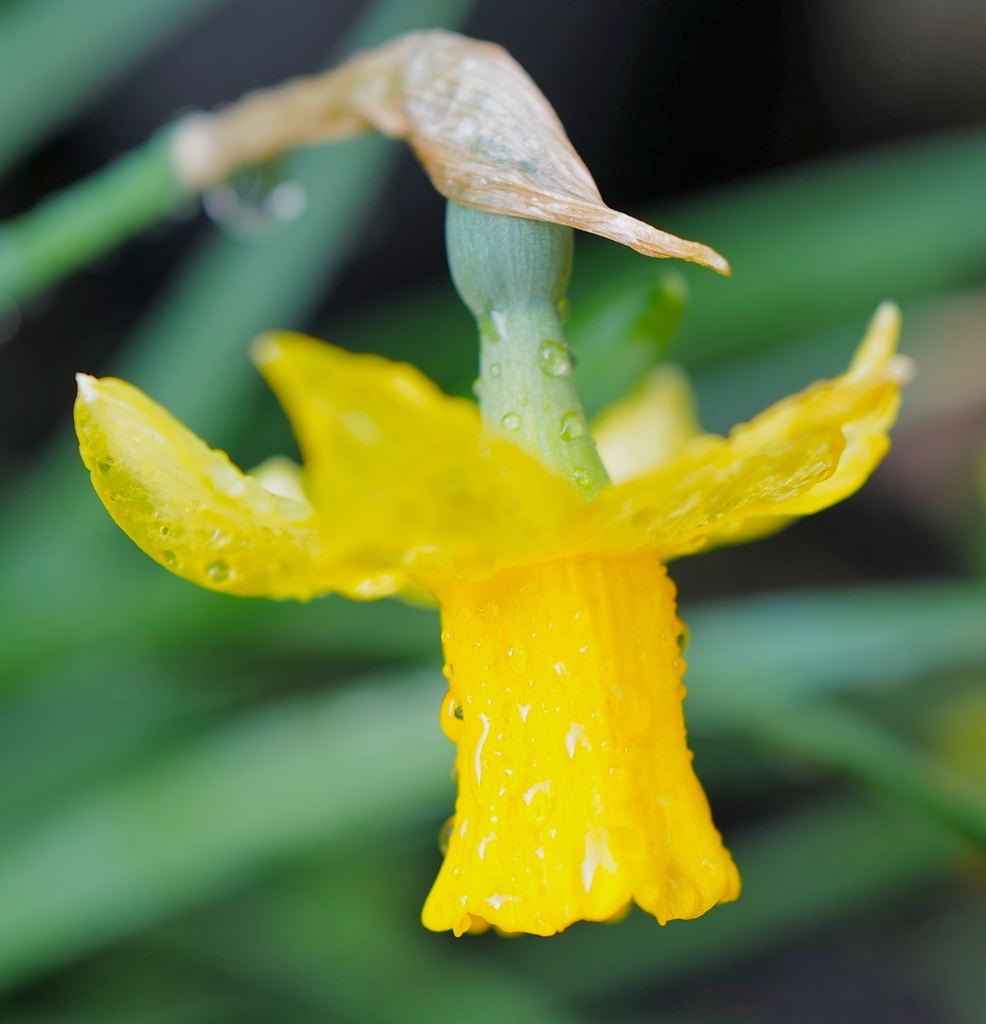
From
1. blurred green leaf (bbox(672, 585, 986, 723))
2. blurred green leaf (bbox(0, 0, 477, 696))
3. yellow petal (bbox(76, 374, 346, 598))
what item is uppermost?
yellow petal (bbox(76, 374, 346, 598))

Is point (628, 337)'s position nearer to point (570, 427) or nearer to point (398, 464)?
point (570, 427)

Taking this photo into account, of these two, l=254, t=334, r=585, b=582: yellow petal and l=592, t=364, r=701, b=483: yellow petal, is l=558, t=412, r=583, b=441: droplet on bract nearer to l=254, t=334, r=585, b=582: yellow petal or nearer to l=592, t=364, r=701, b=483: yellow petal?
l=254, t=334, r=585, b=582: yellow petal

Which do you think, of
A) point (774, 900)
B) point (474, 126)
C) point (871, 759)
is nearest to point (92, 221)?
point (474, 126)

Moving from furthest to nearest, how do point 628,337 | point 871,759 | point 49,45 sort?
point 49,45 → point 871,759 → point 628,337

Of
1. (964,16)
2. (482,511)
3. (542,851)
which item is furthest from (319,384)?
(964,16)

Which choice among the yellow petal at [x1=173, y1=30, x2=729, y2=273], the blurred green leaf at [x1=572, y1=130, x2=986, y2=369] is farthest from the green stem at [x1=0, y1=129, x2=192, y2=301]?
the blurred green leaf at [x1=572, y1=130, x2=986, y2=369]

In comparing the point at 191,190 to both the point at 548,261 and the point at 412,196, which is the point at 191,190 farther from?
the point at 412,196
